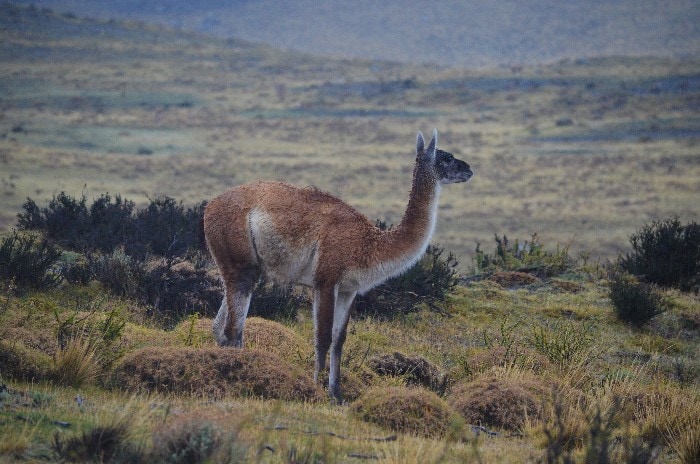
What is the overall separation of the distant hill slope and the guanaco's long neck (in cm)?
13605

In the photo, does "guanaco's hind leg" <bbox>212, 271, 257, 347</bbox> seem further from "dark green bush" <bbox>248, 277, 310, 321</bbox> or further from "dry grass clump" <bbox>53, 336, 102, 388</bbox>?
"dark green bush" <bbox>248, 277, 310, 321</bbox>

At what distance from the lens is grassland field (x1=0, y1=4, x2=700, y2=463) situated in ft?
26.1

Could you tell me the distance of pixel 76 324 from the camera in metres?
9.55

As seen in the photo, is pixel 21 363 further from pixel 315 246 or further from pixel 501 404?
pixel 501 404

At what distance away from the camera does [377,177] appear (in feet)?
164

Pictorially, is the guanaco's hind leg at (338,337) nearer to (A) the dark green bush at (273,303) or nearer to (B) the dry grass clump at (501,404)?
(B) the dry grass clump at (501,404)

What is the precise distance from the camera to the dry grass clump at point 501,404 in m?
8.81

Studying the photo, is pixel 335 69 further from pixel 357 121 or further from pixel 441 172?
pixel 441 172

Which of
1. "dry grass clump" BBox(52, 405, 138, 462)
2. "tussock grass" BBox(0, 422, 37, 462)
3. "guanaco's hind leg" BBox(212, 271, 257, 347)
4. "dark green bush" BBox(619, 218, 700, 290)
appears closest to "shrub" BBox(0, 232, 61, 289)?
"guanaco's hind leg" BBox(212, 271, 257, 347)

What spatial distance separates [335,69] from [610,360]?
291 feet

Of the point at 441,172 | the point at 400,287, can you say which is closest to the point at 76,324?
the point at 441,172

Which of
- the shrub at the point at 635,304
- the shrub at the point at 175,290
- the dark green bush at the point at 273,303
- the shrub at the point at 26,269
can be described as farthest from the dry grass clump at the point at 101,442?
the shrub at the point at 635,304

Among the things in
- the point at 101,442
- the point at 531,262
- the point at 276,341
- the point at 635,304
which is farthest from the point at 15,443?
the point at 531,262

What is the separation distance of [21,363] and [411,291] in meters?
7.05
